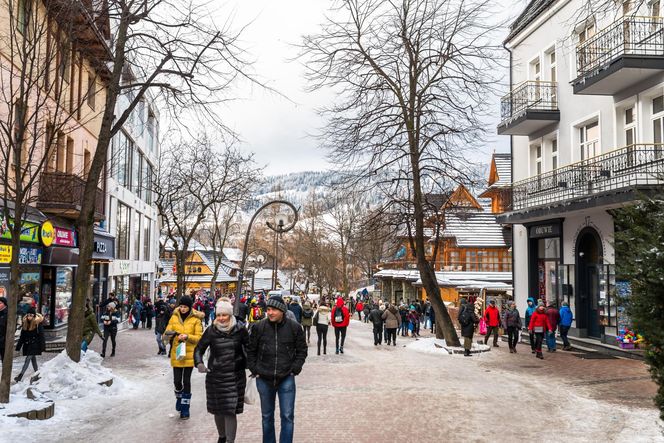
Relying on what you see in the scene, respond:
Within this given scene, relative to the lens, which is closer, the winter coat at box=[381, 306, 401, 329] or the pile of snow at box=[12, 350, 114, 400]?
the pile of snow at box=[12, 350, 114, 400]

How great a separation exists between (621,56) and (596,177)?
360 centimetres

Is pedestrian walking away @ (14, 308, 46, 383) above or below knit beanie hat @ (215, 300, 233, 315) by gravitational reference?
below

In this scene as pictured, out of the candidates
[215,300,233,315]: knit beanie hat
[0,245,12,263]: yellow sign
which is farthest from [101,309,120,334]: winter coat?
[215,300,233,315]: knit beanie hat

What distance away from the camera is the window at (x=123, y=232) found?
31484mm

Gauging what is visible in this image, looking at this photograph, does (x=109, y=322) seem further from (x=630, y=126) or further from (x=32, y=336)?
(x=630, y=126)

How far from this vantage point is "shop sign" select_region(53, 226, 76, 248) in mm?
20172

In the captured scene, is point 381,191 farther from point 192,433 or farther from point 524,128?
point 192,433

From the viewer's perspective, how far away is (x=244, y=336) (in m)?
6.89

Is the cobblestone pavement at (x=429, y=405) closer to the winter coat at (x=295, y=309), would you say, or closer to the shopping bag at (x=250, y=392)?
the shopping bag at (x=250, y=392)

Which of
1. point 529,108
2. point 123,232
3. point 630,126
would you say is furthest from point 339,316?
point 123,232

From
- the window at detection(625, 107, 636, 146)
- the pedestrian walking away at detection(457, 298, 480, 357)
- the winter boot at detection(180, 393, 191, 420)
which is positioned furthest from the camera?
the window at detection(625, 107, 636, 146)

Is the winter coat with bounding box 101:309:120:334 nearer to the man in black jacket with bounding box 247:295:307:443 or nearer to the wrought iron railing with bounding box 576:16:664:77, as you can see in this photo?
the man in black jacket with bounding box 247:295:307:443

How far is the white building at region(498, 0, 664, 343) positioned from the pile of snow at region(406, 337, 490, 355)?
12.0ft


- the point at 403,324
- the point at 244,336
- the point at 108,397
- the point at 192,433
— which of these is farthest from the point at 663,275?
the point at 403,324
